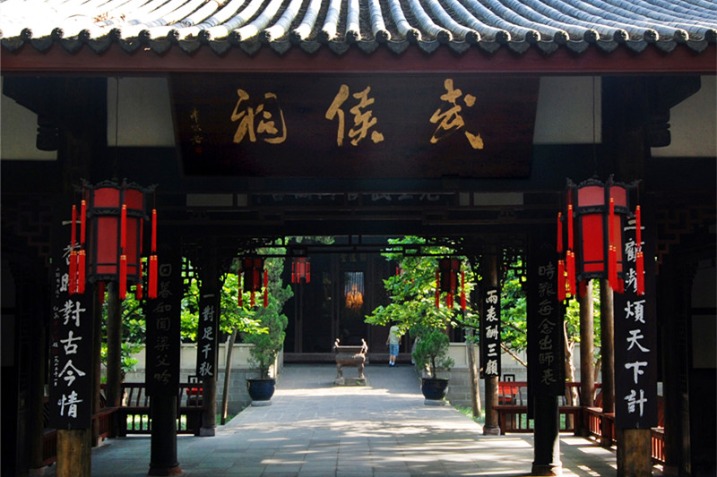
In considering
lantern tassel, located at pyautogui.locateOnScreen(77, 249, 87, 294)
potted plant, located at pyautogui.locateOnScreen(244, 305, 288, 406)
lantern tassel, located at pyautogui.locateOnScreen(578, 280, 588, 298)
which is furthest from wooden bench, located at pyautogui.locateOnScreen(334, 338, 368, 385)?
lantern tassel, located at pyautogui.locateOnScreen(77, 249, 87, 294)

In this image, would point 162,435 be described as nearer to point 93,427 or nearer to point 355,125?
point 93,427

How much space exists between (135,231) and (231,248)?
7.98m

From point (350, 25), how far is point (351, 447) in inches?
410

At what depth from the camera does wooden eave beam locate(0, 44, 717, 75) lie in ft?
23.0

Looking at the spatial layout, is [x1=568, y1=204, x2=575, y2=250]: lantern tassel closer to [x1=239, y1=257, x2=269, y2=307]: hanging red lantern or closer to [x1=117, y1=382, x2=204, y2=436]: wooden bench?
[x1=239, y1=257, x2=269, y2=307]: hanging red lantern

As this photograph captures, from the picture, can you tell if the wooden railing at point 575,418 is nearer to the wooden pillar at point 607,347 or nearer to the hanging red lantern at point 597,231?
the wooden pillar at point 607,347

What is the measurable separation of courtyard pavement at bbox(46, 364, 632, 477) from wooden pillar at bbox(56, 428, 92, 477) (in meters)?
5.43

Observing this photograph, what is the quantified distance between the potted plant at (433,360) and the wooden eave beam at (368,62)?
1909 cm

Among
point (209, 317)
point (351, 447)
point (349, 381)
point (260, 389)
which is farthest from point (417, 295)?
point (349, 381)

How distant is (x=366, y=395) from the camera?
27.7 metres

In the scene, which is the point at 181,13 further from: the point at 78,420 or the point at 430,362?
the point at 430,362

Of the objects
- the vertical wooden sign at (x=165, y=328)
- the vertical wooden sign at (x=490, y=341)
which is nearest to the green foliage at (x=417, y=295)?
the vertical wooden sign at (x=490, y=341)

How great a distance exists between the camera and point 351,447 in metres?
16.8

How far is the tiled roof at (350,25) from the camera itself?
274 inches
